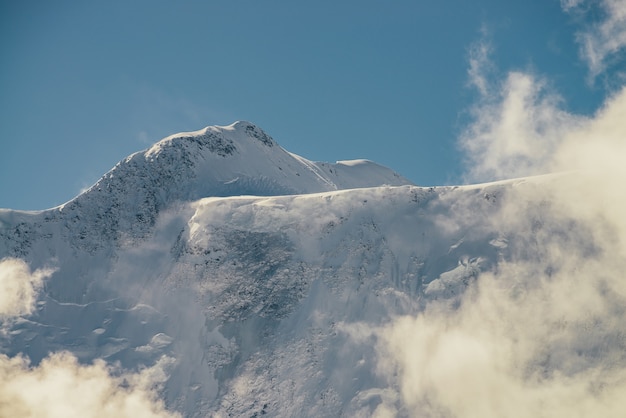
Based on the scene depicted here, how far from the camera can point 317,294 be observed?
13700 cm

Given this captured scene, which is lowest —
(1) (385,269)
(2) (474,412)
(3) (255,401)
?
(3) (255,401)

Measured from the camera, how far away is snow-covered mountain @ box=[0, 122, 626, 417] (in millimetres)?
120625

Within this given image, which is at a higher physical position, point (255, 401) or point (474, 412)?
point (474, 412)

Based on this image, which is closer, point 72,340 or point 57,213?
point 72,340

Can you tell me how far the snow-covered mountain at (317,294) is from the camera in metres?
121

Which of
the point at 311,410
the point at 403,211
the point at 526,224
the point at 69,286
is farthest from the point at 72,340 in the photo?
the point at 526,224

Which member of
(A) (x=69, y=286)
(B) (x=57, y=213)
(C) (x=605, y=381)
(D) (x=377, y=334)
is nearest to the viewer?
(C) (x=605, y=381)

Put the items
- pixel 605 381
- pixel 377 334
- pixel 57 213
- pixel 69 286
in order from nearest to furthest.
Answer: pixel 605 381
pixel 377 334
pixel 69 286
pixel 57 213

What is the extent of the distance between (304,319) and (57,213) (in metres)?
58.1

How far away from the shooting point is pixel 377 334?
131 metres

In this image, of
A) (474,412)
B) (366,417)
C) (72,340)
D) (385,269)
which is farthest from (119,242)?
(474,412)

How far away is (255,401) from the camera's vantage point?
4724 inches

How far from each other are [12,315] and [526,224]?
101 meters

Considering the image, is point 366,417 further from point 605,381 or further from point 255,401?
point 605,381
